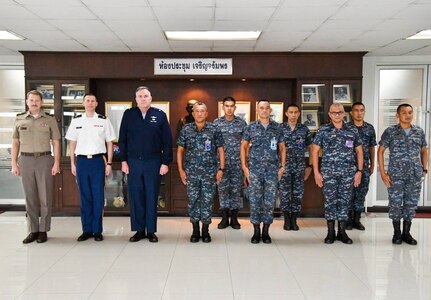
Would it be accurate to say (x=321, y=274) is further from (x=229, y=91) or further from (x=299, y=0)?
(x=229, y=91)

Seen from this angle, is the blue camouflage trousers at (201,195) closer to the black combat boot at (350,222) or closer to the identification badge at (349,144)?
the identification badge at (349,144)

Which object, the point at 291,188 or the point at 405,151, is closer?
the point at 405,151

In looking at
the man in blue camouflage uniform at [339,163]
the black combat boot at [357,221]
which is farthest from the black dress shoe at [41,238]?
the black combat boot at [357,221]

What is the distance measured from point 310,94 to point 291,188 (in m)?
1.82

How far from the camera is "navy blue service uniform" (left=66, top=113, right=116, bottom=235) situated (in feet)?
16.0

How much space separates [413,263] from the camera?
13.5ft

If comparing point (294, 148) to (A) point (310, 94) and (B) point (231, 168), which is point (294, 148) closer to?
(B) point (231, 168)

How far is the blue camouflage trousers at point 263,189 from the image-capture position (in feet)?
15.5

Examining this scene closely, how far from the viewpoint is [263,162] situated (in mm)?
4734

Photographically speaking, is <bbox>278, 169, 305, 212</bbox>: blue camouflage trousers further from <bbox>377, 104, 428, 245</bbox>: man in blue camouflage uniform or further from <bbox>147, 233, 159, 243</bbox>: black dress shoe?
<bbox>147, 233, 159, 243</bbox>: black dress shoe

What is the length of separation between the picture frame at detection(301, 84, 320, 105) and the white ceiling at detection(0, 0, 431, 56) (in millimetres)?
616

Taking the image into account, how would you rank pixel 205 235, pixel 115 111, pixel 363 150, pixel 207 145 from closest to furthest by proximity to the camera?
pixel 207 145, pixel 205 235, pixel 363 150, pixel 115 111

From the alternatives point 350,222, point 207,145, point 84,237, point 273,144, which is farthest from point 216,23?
point 350,222

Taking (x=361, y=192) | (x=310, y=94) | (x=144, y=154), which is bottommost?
(x=361, y=192)
